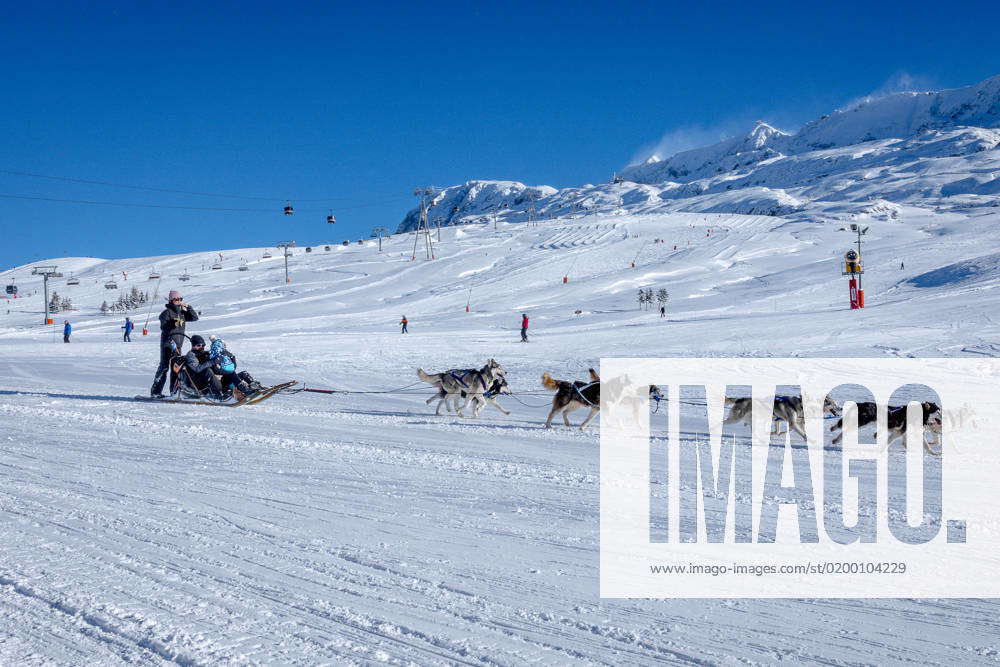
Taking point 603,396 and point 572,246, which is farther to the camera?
point 572,246

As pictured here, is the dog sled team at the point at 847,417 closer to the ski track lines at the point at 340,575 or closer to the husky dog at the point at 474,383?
the ski track lines at the point at 340,575

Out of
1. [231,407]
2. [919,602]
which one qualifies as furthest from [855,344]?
[919,602]

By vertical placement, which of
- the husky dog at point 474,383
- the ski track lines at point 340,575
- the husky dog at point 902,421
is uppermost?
the husky dog at point 474,383

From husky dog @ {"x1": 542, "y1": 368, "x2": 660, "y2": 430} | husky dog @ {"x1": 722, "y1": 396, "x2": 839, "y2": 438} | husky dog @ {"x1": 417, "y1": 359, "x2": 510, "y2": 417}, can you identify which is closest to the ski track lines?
husky dog @ {"x1": 542, "y1": 368, "x2": 660, "y2": 430}

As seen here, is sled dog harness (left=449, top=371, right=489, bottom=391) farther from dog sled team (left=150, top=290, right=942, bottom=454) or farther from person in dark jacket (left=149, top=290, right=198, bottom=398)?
person in dark jacket (left=149, top=290, right=198, bottom=398)

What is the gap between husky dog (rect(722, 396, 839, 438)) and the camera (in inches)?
317

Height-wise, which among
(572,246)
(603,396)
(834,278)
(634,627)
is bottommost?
(634,627)

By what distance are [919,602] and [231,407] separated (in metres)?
9.35

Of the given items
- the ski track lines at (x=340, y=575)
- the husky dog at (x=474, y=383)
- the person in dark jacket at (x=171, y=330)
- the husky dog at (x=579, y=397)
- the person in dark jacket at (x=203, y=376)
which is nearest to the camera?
the ski track lines at (x=340, y=575)

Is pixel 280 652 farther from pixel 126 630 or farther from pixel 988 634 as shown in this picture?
pixel 988 634

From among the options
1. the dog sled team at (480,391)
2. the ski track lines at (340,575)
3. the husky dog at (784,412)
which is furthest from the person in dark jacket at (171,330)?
the husky dog at (784,412)

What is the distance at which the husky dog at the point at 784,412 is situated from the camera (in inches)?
317

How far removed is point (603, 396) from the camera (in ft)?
28.9

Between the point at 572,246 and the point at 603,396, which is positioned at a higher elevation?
the point at 572,246
